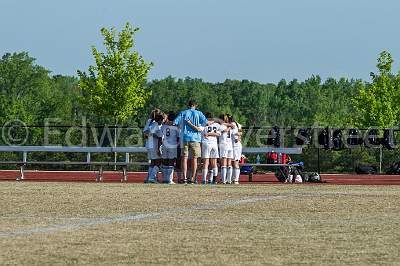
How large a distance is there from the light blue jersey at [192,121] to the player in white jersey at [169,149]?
1.93ft

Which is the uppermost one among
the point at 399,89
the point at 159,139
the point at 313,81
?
the point at 313,81

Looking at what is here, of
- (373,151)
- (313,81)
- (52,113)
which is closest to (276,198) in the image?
(373,151)

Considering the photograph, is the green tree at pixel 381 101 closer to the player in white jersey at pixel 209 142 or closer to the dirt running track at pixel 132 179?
the dirt running track at pixel 132 179

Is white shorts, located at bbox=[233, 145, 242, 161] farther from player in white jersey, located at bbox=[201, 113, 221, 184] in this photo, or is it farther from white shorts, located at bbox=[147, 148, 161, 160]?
white shorts, located at bbox=[147, 148, 161, 160]

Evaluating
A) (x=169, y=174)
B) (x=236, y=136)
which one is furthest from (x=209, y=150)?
(x=236, y=136)

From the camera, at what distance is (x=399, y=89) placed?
229 ft

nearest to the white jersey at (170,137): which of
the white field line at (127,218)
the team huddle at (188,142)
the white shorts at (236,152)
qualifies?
the team huddle at (188,142)

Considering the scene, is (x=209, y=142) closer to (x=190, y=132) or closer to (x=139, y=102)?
(x=190, y=132)

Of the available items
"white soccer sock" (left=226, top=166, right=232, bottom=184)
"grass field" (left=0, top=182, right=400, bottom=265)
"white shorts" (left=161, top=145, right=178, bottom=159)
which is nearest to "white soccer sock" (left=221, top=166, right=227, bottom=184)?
"white soccer sock" (left=226, top=166, right=232, bottom=184)

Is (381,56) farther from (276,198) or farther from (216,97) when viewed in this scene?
(216,97)

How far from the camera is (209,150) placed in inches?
1059

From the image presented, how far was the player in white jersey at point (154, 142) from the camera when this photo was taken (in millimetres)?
26781

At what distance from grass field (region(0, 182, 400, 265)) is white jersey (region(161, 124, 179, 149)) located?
24.9 feet

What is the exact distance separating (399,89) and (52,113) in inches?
1896
